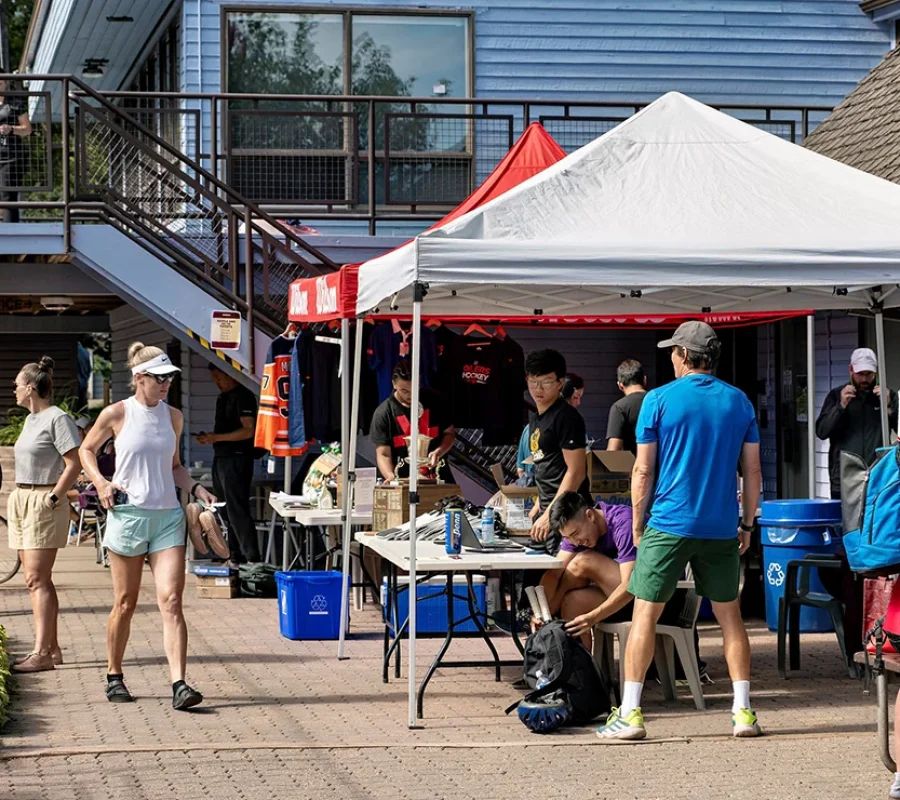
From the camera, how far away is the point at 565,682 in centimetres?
747

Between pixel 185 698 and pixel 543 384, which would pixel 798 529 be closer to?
pixel 543 384

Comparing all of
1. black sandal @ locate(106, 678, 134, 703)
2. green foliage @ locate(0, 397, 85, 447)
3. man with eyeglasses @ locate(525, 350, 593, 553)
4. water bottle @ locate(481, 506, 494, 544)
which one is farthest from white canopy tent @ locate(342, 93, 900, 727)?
green foliage @ locate(0, 397, 85, 447)

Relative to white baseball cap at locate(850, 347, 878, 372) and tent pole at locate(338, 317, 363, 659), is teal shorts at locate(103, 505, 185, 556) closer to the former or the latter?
tent pole at locate(338, 317, 363, 659)

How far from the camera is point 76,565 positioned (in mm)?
15195

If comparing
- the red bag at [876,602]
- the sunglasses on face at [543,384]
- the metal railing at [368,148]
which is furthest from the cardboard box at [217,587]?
the red bag at [876,602]

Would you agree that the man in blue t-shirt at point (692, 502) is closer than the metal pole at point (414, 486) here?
Yes

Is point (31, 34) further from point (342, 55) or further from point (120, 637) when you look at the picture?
point (120, 637)

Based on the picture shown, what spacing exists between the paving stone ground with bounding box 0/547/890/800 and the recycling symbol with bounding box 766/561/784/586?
0.46m

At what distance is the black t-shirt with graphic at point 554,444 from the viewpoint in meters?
8.37

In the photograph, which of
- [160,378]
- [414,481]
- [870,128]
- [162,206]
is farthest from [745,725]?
[162,206]

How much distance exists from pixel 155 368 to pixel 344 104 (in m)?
8.54

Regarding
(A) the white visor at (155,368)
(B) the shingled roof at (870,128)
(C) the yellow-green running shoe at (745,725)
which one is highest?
(B) the shingled roof at (870,128)

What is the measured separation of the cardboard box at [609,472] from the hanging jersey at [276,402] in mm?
3758

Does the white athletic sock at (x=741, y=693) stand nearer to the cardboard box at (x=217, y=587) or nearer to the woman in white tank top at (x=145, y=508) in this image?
the woman in white tank top at (x=145, y=508)
